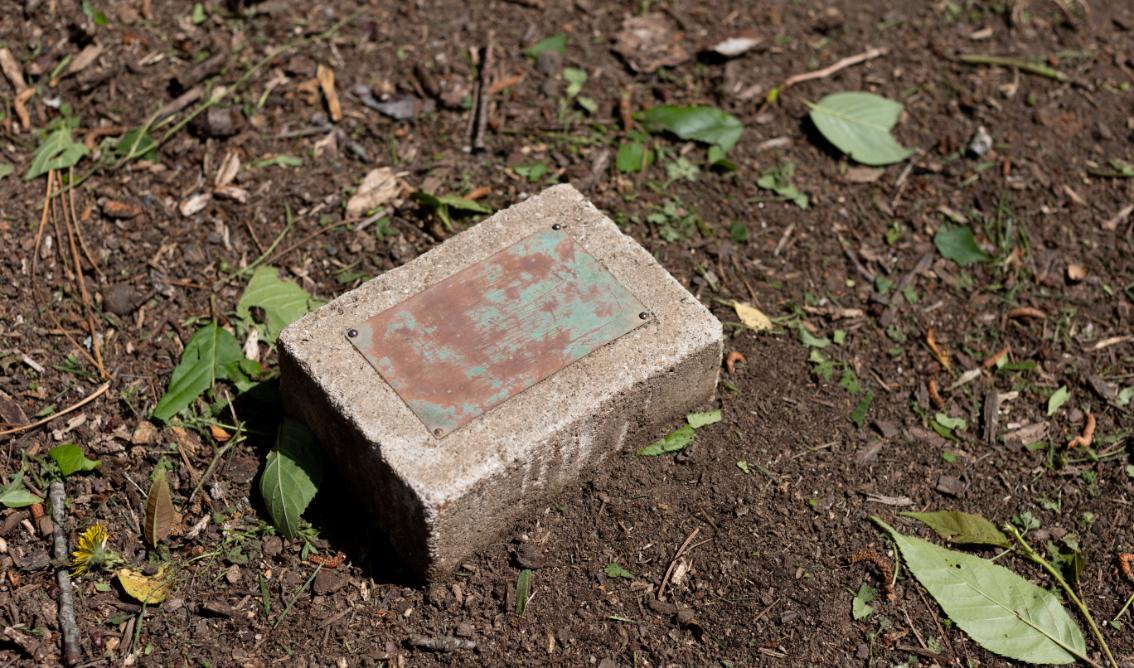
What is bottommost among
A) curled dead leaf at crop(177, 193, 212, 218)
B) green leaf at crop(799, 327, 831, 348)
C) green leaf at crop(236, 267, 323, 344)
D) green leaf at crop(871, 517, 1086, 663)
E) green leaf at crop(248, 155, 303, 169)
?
green leaf at crop(871, 517, 1086, 663)

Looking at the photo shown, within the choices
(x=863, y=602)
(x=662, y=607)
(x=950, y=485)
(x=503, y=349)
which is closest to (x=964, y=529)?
(x=950, y=485)

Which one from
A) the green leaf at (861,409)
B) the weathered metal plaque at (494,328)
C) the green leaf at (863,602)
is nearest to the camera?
the weathered metal plaque at (494,328)

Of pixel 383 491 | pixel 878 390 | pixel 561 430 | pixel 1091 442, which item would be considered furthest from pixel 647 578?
pixel 1091 442

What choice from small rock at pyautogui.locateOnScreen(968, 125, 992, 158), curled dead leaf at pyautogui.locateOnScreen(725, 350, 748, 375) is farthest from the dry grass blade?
small rock at pyautogui.locateOnScreen(968, 125, 992, 158)

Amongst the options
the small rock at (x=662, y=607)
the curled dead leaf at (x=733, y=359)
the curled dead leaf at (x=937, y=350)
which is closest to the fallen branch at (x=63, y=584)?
the small rock at (x=662, y=607)

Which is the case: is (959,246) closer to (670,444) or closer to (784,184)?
(784,184)

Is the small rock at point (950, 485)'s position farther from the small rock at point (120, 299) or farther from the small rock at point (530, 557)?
the small rock at point (120, 299)

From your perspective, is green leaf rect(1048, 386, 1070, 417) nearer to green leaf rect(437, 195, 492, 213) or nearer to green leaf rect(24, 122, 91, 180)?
green leaf rect(437, 195, 492, 213)

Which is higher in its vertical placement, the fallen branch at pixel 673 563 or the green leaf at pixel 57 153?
the green leaf at pixel 57 153
